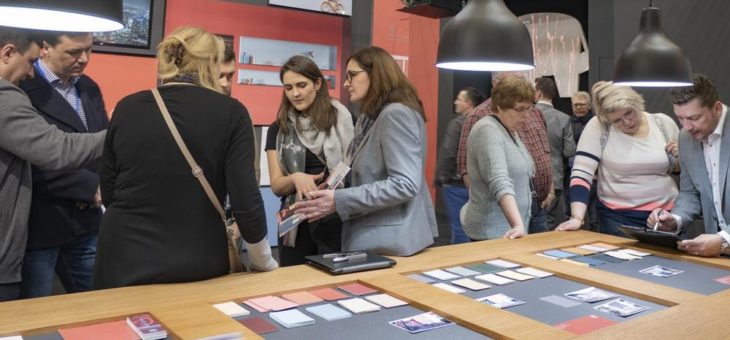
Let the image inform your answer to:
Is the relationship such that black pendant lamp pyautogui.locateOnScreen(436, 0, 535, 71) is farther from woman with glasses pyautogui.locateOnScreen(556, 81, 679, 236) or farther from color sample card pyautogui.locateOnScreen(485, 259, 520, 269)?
woman with glasses pyautogui.locateOnScreen(556, 81, 679, 236)

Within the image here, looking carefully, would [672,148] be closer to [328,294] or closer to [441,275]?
[441,275]

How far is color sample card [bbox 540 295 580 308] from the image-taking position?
162 centimetres

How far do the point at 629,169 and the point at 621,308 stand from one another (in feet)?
5.08

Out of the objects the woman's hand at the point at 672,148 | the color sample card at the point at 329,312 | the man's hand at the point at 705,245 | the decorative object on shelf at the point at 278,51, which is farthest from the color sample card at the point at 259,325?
the decorative object on shelf at the point at 278,51

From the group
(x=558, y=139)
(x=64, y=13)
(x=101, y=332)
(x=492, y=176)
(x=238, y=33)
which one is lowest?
(x=101, y=332)

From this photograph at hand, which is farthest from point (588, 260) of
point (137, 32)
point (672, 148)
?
point (137, 32)

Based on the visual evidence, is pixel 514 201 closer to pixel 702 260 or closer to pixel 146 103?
pixel 702 260

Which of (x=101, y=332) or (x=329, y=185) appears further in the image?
(x=329, y=185)

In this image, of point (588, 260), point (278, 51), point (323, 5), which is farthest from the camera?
point (323, 5)

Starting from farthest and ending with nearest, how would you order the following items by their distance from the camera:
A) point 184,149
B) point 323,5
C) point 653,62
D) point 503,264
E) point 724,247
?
point 323,5
point 653,62
point 724,247
point 503,264
point 184,149

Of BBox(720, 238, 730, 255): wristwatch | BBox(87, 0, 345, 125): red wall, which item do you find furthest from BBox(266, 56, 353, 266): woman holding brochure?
BBox(87, 0, 345, 125): red wall

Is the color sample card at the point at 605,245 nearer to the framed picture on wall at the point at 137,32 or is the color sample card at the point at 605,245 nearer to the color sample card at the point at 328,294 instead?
the color sample card at the point at 328,294

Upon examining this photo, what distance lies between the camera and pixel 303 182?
8.15 ft

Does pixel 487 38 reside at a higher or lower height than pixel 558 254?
higher
